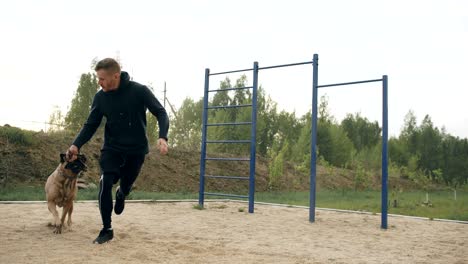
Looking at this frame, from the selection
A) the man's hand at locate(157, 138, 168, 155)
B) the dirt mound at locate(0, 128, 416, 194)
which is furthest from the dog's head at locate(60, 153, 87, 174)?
the dirt mound at locate(0, 128, 416, 194)

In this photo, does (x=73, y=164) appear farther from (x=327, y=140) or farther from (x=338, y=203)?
(x=327, y=140)

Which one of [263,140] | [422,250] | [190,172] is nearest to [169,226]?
[422,250]

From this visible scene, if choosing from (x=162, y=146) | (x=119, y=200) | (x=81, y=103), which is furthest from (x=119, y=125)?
(x=81, y=103)

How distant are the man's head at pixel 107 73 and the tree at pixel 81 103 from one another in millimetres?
12939

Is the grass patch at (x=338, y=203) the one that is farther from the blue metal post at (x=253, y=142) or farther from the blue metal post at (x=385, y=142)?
the blue metal post at (x=385, y=142)

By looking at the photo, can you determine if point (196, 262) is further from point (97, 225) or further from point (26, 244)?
point (97, 225)

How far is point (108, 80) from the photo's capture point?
393 cm

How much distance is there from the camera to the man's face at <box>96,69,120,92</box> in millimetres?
3896

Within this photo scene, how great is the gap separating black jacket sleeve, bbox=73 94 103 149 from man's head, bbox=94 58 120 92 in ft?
0.97

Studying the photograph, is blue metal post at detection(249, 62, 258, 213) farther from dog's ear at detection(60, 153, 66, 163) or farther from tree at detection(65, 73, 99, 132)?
tree at detection(65, 73, 99, 132)

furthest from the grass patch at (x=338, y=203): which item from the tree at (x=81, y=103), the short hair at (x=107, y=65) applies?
the tree at (x=81, y=103)

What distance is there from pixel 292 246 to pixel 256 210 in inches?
141

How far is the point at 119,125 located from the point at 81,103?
14.7 metres

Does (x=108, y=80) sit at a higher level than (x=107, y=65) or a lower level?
lower
